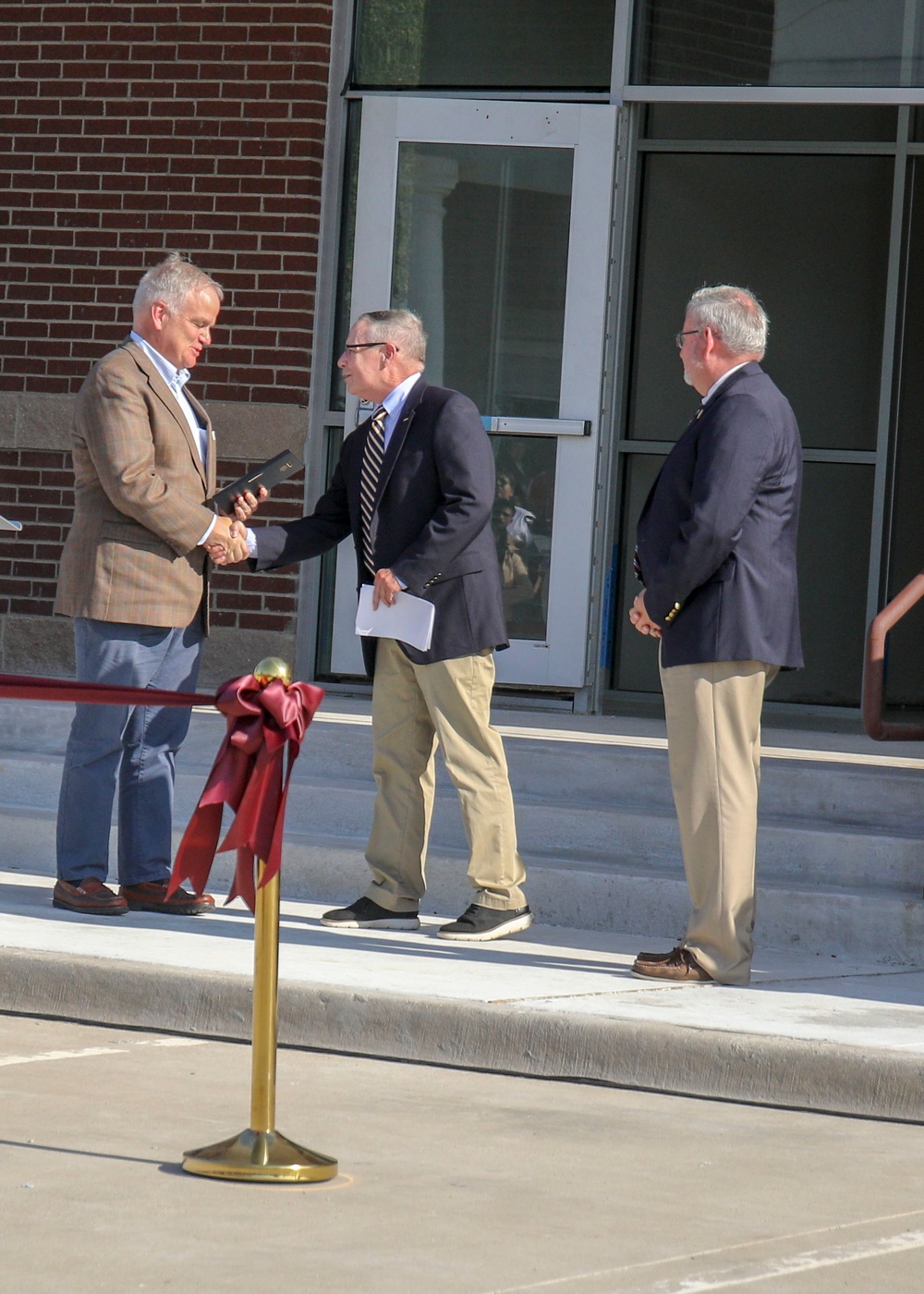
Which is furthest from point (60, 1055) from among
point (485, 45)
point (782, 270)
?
point (782, 270)

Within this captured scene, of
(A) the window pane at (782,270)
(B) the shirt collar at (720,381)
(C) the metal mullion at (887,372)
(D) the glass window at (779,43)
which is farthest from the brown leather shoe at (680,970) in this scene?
(A) the window pane at (782,270)

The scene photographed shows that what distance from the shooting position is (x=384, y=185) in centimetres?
1027

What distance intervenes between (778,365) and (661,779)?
3.92 metres

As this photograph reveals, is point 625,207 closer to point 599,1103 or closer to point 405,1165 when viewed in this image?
point 599,1103

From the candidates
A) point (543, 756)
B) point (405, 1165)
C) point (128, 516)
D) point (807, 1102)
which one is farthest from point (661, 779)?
point (405, 1165)

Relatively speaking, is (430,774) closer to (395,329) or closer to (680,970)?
(680,970)

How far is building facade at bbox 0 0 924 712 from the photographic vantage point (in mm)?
10172

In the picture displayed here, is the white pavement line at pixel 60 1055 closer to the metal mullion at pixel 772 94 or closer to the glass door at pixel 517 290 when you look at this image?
the glass door at pixel 517 290

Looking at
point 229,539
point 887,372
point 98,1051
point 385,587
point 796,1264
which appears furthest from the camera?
point 887,372

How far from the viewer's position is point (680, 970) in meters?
6.44

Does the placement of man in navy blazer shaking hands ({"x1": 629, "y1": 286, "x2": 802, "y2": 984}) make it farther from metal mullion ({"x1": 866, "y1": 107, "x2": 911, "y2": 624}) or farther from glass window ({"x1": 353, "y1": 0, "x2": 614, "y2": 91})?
metal mullion ({"x1": 866, "y1": 107, "x2": 911, "y2": 624})

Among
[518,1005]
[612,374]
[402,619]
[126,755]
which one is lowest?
[518,1005]

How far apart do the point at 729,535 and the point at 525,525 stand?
413 centimetres

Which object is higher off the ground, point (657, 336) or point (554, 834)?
point (657, 336)
